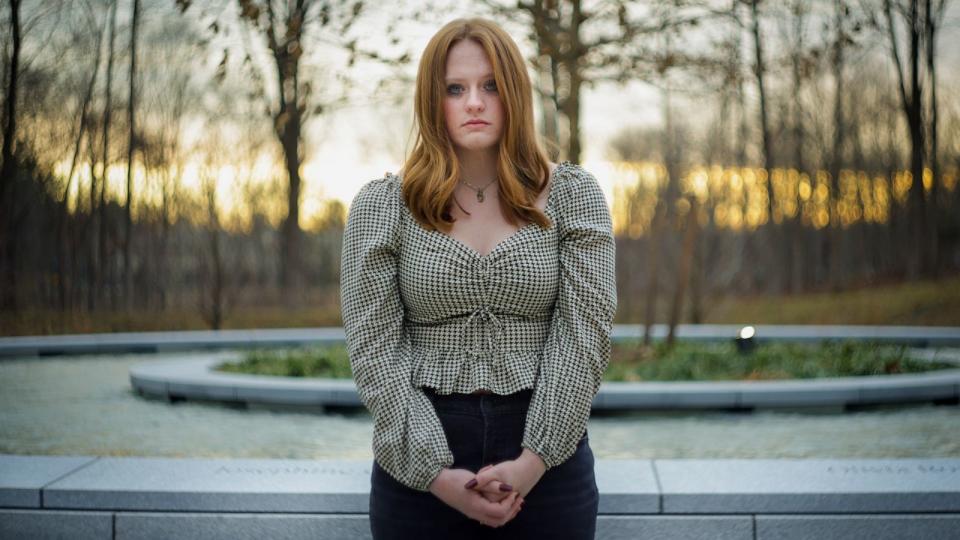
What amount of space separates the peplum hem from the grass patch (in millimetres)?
5295

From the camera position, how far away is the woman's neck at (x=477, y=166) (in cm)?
226

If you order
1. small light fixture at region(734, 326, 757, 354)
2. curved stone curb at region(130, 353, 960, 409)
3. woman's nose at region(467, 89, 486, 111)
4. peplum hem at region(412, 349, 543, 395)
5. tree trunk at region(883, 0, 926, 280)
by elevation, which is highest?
tree trunk at region(883, 0, 926, 280)

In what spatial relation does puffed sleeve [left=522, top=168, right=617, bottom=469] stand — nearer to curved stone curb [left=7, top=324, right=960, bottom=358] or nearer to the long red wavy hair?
the long red wavy hair

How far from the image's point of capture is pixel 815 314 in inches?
794

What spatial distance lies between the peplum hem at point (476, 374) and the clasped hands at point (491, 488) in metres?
0.17

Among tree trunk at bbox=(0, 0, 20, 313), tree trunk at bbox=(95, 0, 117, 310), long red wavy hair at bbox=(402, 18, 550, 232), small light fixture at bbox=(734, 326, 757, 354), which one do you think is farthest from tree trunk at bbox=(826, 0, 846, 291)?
long red wavy hair at bbox=(402, 18, 550, 232)

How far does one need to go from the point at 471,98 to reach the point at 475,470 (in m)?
0.88

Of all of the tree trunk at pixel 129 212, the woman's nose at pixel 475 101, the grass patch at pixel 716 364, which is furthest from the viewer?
the tree trunk at pixel 129 212

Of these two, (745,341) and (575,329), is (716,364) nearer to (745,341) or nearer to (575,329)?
(745,341)

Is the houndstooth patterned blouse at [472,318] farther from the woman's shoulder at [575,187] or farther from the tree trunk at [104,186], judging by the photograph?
the tree trunk at [104,186]

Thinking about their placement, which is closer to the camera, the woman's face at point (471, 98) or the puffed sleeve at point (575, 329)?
the puffed sleeve at point (575, 329)

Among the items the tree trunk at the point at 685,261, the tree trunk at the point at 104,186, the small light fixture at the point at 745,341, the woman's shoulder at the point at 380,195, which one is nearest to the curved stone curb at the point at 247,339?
the tree trunk at the point at 685,261

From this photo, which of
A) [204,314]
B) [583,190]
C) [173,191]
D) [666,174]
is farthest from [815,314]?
[583,190]

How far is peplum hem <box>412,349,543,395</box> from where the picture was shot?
2045 mm
